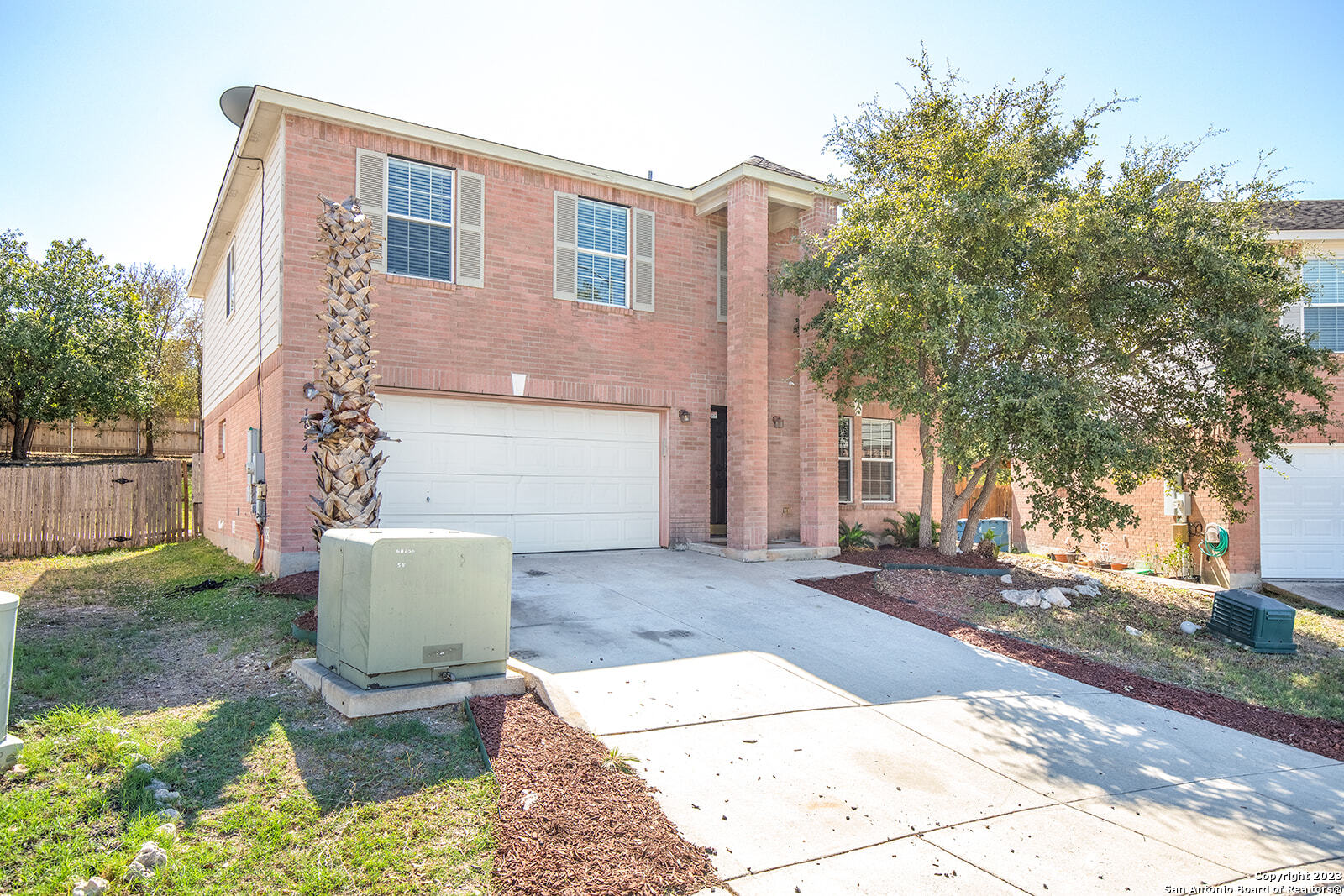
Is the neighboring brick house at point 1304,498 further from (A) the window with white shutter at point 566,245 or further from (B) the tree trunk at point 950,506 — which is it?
(A) the window with white shutter at point 566,245

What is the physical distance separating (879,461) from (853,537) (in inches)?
83.7

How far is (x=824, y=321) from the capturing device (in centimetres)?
1193

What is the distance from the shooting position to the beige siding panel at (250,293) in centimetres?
993

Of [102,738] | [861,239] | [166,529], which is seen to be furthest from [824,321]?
[166,529]

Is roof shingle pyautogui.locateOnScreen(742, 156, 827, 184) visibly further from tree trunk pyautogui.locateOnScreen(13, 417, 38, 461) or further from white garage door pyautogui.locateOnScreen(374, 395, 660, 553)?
tree trunk pyautogui.locateOnScreen(13, 417, 38, 461)

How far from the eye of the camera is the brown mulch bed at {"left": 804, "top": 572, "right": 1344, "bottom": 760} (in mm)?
5863

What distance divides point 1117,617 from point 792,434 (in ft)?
18.6

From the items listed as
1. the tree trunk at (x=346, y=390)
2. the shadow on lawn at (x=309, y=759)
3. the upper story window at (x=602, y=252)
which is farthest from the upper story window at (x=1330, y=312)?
the shadow on lawn at (x=309, y=759)

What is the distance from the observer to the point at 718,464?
512 inches

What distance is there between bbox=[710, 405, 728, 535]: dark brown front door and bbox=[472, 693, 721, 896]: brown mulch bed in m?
8.57

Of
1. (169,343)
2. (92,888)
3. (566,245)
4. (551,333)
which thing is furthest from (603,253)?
(169,343)

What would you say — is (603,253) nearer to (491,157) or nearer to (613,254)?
(613,254)

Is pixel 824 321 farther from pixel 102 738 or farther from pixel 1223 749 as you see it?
pixel 102 738

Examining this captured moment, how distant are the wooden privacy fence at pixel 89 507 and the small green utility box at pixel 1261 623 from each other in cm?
1872
